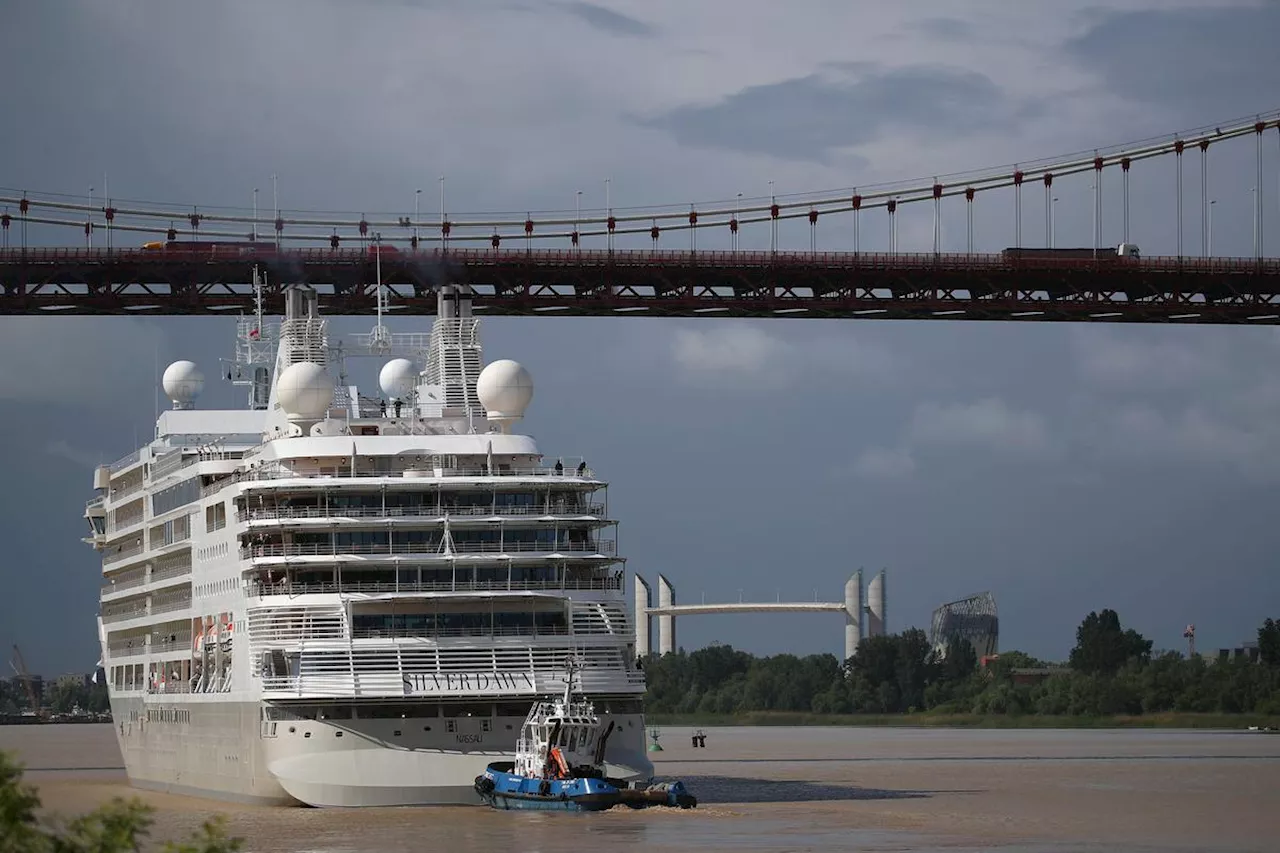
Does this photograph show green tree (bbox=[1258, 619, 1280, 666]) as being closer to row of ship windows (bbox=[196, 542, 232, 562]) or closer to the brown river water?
the brown river water

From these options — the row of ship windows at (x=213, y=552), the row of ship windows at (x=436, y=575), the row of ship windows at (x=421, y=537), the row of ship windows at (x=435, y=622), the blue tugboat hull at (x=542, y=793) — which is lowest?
the blue tugboat hull at (x=542, y=793)

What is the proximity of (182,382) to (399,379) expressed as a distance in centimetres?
977

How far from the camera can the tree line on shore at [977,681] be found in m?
100

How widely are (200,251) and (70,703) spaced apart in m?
129

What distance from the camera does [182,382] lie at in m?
56.2

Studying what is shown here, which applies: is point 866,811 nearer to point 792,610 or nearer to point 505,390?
point 505,390

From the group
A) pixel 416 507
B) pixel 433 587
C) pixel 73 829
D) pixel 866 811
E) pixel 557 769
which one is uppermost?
pixel 416 507

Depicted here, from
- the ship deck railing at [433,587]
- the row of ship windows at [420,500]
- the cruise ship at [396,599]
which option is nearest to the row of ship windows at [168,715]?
the cruise ship at [396,599]

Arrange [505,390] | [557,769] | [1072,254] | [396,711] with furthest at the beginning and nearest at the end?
[1072,254], [505,390], [396,711], [557,769]

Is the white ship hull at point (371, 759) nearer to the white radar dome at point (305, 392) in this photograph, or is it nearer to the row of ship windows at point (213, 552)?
the row of ship windows at point (213, 552)

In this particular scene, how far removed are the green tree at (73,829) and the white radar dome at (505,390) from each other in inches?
1100

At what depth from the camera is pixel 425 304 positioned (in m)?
69.4

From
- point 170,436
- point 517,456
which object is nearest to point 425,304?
point 170,436

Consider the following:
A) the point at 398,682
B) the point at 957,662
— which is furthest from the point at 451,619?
the point at 957,662
